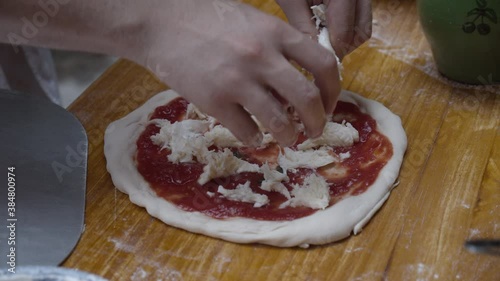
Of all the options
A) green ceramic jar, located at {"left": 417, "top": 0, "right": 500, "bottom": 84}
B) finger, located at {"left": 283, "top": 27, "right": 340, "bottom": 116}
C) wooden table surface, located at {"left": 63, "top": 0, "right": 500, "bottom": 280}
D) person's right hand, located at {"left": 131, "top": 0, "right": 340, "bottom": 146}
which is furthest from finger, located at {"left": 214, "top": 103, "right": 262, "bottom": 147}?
green ceramic jar, located at {"left": 417, "top": 0, "right": 500, "bottom": 84}

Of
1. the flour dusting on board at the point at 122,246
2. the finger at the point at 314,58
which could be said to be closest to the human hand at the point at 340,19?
the finger at the point at 314,58

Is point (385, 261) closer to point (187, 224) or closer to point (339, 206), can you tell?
point (339, 206)

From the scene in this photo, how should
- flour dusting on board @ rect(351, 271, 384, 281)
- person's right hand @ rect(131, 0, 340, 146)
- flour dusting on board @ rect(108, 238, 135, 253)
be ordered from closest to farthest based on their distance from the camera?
person's right hand @ rect(131, 0, 340, 146)
flour dusting on board @ rect(351, 271, 384, 281)
flour dusting on board @ rect(108, 238, 135, 253)

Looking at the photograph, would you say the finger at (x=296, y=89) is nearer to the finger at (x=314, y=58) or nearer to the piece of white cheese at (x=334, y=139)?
the finger at (x=314, y=58)

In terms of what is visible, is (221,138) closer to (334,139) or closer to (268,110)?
(334,139)

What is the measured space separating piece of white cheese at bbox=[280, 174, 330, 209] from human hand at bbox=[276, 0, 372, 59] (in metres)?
0.37

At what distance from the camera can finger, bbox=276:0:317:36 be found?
1735 mm

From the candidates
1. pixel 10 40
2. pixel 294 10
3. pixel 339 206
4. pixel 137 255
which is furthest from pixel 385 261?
pixel 10 40

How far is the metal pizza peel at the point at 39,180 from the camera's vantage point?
1.53m

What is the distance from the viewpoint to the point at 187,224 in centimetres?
155

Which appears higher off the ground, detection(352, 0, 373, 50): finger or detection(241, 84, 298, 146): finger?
detection(241, 84, 298, 146): finger

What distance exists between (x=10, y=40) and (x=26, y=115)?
0.37m

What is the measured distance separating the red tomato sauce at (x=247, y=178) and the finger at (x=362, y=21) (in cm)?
24

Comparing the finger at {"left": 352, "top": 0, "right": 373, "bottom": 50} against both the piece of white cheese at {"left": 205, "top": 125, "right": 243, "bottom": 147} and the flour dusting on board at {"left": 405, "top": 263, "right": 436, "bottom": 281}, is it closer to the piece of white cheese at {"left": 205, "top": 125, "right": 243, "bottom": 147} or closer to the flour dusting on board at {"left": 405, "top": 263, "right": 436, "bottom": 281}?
the piece of white cheese at {"left": 205, "top": 125, "right": 243, "bottom": 147}
